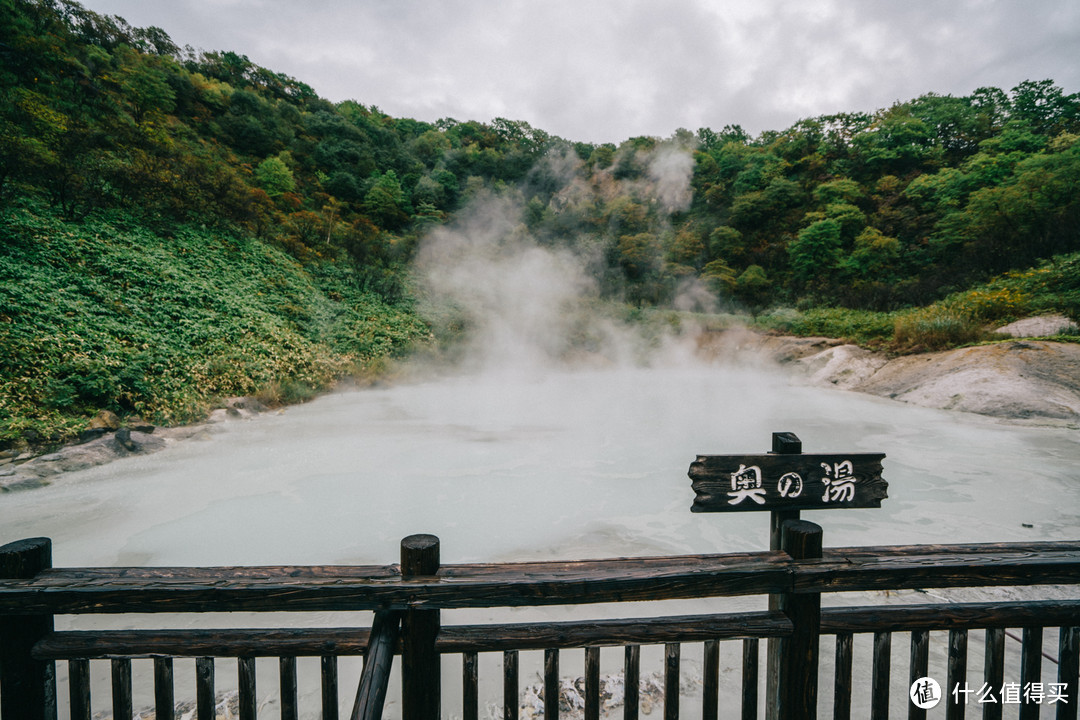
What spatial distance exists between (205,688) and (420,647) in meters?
0.65

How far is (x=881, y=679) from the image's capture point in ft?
4.80

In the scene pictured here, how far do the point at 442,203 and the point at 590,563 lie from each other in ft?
80.9

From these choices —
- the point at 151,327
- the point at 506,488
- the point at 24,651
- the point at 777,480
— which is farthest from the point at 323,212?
the point at 777,480

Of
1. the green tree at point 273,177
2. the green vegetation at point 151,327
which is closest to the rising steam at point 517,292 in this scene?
the green vegetation at point 151,327

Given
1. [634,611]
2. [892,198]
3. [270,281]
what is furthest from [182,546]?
[892,198]

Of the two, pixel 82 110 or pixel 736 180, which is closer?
pixel 82 110

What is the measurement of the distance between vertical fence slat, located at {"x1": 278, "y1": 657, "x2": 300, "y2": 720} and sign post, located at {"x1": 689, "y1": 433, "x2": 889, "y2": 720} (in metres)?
1.34

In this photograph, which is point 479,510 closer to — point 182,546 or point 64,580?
point 182,546

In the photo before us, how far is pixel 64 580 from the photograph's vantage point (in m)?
1.25

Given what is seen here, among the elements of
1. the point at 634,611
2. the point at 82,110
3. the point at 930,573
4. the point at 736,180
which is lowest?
the point at 634,611

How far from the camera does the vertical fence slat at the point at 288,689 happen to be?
52.6 inches

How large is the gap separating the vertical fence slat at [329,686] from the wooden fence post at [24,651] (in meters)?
0.81

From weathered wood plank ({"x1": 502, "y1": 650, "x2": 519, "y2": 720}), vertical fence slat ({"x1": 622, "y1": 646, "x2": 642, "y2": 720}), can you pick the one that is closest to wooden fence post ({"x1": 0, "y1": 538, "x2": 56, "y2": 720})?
weathered wood plank ({"x1": 502, "y1": 650, "x2": 519, "y2": 720})

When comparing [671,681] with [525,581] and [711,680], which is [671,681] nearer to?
[711,680]
